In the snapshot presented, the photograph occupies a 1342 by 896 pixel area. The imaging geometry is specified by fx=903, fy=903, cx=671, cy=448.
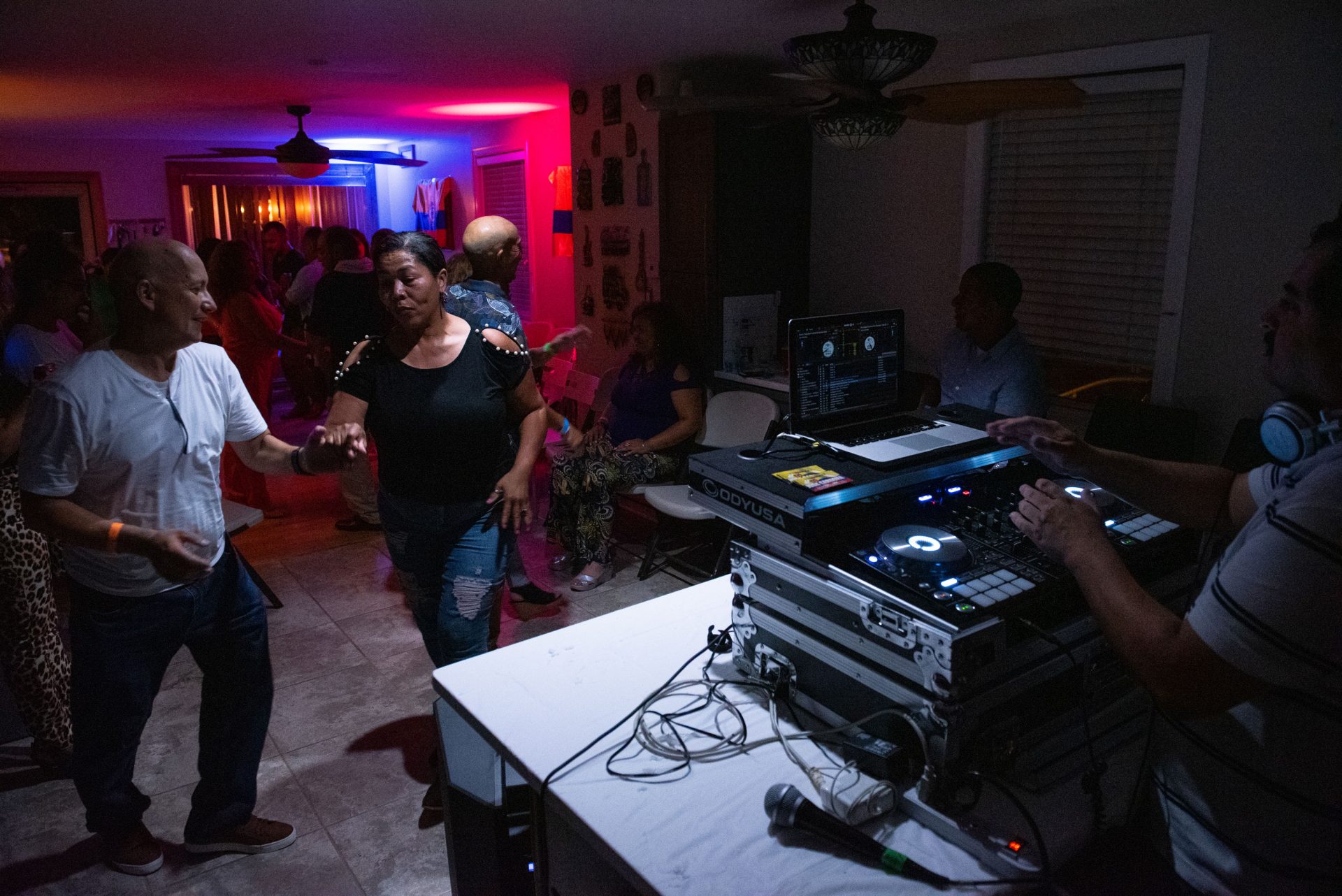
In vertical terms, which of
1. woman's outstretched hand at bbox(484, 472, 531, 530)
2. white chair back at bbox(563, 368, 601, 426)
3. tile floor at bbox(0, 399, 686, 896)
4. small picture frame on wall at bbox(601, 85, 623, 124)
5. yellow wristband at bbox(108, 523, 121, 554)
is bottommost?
tile floor at bbox(0, 399, 686, 896)

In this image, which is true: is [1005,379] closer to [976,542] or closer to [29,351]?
[976,542]

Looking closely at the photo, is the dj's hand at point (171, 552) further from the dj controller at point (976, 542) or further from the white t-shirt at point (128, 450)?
the dj controller at point (976, 542)

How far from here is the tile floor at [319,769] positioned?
2.35m

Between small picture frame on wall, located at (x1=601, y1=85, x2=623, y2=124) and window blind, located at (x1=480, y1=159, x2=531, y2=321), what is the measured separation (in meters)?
2.69

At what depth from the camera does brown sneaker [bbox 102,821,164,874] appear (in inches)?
91.6

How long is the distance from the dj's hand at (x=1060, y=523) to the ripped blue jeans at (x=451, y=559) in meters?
1.45

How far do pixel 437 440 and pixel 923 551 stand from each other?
136 cm

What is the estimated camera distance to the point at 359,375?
2305 millimetres

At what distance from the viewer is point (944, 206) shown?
436 centimetres

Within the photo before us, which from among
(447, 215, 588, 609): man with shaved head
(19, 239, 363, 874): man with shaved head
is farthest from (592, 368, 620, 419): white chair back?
(19, 239, 363, 874): man with shaved head

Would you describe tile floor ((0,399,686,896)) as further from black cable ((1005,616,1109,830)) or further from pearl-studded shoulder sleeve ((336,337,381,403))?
black cable ((1005,616,1109,830))

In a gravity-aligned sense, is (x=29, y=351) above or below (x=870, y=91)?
below

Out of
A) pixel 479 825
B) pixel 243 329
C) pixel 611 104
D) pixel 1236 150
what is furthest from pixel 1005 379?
pixel 243 329

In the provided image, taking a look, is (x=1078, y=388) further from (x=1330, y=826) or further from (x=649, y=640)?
(x=1330, y=826)
